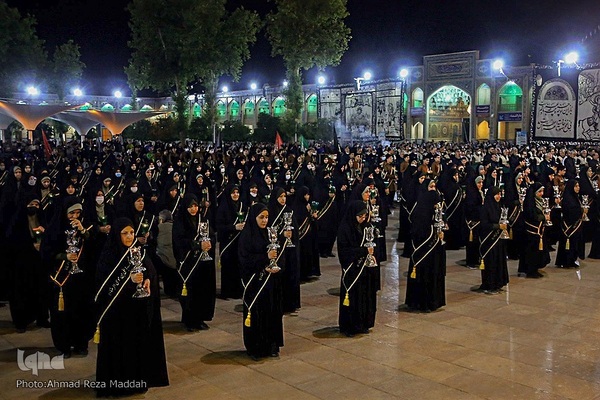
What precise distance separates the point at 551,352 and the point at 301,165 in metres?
10.2

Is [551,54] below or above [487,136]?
above

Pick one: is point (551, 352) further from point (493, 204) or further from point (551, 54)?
point (551, 54)

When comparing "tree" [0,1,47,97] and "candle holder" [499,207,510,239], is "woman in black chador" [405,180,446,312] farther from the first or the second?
"tree" [0,1,47,97]

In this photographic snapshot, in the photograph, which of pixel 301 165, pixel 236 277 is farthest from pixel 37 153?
pixel 236 277

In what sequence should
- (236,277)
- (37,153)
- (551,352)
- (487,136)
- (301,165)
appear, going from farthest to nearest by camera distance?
(487,136), (37,153), (301,165), (236,277), (551,352)

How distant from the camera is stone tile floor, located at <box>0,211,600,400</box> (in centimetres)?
591

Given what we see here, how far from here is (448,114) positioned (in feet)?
139

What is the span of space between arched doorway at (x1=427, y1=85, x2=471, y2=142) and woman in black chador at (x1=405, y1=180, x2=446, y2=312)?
3299 centimetres

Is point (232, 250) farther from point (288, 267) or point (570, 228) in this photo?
point (570, 228)

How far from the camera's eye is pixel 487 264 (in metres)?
9.64

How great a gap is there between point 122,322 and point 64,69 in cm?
4544

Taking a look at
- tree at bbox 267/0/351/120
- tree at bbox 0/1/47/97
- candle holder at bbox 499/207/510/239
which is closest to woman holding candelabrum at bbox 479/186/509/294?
candle holder at bbox 499/207/510/239

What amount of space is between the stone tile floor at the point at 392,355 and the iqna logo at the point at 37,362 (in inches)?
2.8

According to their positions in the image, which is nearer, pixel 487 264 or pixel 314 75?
pixel 487 264
